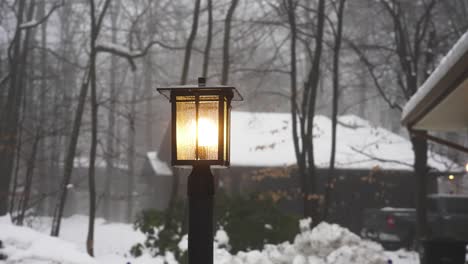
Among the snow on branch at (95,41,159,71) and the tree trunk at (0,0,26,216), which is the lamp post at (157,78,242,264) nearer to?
the snow on branch at (95,41,159,71)

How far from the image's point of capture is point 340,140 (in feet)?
82.3

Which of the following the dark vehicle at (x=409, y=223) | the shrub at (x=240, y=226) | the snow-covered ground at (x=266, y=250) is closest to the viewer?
the snow-covered ground at (x=266, y=250)

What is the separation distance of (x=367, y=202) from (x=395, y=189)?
1.36 metres

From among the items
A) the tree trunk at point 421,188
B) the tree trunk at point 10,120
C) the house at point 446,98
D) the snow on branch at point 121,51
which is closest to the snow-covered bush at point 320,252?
the house at point 446,98

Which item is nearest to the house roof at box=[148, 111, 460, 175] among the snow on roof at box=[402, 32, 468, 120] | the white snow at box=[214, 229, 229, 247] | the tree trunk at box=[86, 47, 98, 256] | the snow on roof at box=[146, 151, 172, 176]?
the snow on roof at box=[146, 151, 172, 176]

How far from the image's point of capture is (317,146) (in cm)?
2438

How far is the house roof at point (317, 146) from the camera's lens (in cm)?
2225

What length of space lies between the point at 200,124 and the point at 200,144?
0.50 ft

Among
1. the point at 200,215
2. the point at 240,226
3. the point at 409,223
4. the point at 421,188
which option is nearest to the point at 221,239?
the point at 240,226

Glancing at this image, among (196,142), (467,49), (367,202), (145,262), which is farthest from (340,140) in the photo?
(196,142)

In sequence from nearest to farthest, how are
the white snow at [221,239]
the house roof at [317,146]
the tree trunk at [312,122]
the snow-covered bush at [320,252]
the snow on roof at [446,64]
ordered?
the snow on roof at [446,64] → the snow-covered bush at [320,252] → the white snow at [221,239] → the tree trunk at [312,122] → the house roof at [317,146]

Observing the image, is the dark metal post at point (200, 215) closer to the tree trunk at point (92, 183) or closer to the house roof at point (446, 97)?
the house roof at point (446, 97)

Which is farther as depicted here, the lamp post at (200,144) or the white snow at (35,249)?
the white snow at (35,249)

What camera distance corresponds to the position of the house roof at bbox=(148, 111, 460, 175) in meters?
22.2
